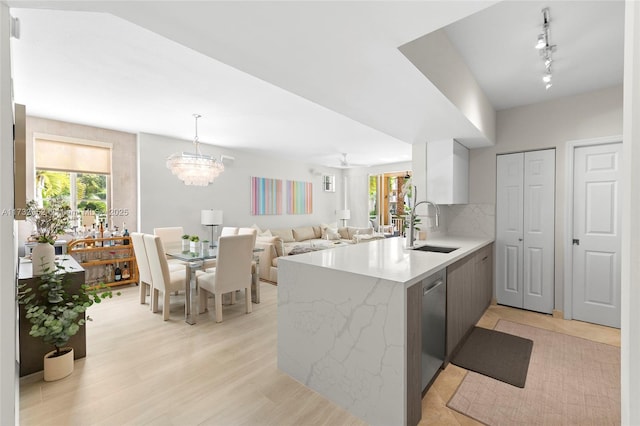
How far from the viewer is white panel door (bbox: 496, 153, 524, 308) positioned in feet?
11.5

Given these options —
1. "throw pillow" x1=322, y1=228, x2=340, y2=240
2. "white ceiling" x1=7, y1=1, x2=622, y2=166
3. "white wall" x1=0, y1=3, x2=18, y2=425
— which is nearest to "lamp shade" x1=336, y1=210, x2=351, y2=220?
"throw pillow" x1=322, y1=228, x2=340, y2=240

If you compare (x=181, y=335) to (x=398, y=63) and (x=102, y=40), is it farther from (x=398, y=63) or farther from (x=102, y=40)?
(x=398, y=63)

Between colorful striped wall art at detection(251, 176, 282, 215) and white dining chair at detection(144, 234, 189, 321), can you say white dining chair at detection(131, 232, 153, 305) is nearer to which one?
white dining chair at detection(144, 234, 189, 321)

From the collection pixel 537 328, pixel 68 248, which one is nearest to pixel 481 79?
pixel 537 328

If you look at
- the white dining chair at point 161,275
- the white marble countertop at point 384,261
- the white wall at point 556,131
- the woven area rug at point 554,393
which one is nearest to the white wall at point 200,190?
the white dining chair at point 161,275

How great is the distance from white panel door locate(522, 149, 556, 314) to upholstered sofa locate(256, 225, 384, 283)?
3.36m

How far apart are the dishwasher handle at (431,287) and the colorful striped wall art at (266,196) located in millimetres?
4953

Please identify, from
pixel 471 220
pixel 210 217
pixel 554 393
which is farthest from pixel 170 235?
pixel 554 393

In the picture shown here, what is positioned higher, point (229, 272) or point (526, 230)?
point (526, 230)

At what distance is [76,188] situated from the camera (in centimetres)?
424

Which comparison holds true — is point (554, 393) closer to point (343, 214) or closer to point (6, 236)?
point (6, 236)

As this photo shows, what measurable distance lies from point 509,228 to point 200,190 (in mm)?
5113

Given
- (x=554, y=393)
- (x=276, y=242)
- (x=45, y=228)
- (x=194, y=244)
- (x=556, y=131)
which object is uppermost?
(x=556, y=131)

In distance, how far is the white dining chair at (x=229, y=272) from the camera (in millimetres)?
3072
